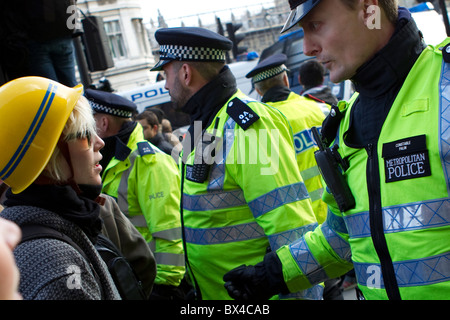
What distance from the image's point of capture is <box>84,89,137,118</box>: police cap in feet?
13.9

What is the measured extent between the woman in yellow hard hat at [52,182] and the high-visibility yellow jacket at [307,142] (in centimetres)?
237

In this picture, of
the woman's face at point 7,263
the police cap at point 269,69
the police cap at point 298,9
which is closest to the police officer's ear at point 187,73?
the police cap at point 298,9

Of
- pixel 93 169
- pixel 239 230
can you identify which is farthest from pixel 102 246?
pixel 239 230

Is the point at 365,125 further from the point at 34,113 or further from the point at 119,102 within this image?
the point at 119,102

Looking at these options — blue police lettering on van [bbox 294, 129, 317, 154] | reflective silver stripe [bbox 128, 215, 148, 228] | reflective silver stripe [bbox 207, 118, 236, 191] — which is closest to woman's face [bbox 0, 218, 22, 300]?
reflective silver stripe [bbox 207, 118, 236, 191]

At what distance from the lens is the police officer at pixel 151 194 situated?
144 inches

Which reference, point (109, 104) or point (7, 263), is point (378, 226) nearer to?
point (7, 263)

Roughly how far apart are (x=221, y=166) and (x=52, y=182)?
991 millimetres

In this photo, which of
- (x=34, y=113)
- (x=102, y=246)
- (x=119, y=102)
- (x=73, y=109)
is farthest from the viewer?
(x=119, y=102)

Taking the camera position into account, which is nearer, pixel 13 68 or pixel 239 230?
pixel 239 230

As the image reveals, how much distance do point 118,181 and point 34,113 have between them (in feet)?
6.80

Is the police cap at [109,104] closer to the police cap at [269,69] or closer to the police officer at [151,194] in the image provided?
the police officer at [151,194]

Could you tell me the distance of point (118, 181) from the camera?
Result: 12.7 feet
